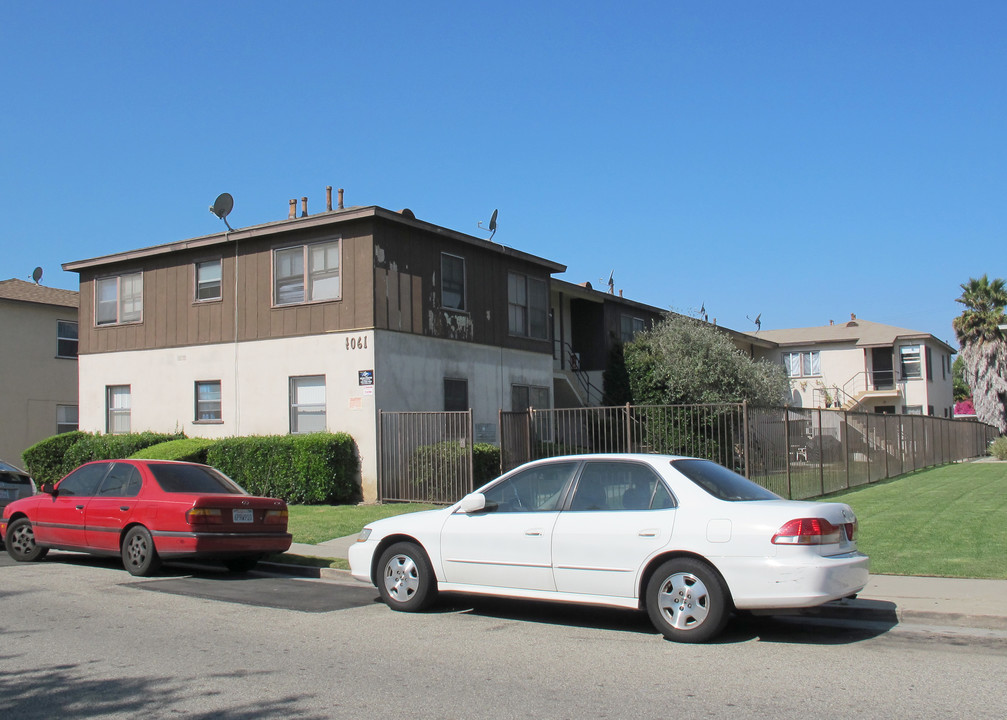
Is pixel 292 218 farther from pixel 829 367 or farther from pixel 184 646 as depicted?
pixel 829 367

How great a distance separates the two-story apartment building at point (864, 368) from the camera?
4484 centimetres

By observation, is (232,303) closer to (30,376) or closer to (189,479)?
(189,479)

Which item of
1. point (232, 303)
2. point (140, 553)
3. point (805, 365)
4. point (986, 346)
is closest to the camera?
point (140, 553)

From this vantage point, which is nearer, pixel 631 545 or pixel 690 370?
pixel 631 545

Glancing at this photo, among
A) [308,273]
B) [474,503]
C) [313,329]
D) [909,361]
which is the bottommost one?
[474,503]

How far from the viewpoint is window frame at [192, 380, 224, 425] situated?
864 inches

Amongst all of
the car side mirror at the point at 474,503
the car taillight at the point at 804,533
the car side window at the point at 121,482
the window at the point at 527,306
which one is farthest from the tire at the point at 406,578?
the window at the point at 527,306

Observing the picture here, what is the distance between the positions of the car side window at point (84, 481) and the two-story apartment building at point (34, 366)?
1867cm

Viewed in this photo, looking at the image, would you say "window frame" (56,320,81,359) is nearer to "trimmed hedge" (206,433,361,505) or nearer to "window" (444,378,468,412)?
"trimmed hedge" (206,433,361,505)

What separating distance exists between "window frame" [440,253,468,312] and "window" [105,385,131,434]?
28.5 feet

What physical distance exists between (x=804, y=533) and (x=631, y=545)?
1.37 meters

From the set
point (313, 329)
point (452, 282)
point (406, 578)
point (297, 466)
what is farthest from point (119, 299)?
point (406, 578)

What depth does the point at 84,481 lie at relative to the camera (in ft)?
40.2

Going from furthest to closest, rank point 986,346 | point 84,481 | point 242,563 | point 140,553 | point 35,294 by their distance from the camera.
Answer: point 986,346
point 35,294
point 84,481
point 242,563
point 140,553
